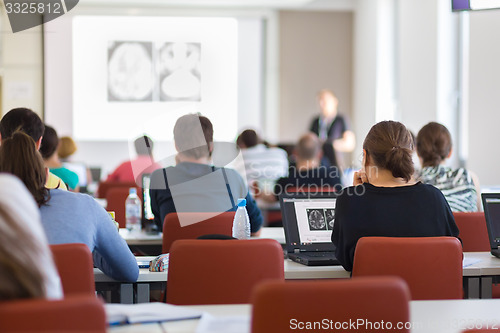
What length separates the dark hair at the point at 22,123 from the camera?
3439 millimetres

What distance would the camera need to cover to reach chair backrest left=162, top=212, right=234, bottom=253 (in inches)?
133

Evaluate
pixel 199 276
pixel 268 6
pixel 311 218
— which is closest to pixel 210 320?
pixel 199 276

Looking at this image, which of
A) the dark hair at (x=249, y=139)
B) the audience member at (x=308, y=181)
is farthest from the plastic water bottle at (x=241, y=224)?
the dark hair at (x=249, y=139)

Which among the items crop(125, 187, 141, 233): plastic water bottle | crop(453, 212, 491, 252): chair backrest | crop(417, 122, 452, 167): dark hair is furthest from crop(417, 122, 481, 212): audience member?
crop(125, 187, 141, 233): plastic water bottle

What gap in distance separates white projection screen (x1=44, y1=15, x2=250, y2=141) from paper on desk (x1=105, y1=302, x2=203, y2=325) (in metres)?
8.00

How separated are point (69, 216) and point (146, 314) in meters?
0.78

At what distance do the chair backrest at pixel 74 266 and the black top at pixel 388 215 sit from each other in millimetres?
1026

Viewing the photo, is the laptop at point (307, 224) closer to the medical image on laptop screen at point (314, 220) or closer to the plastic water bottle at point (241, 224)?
the medical image on laptop screen at point (314, 220)

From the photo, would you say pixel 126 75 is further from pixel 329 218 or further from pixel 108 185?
pixel 329 218

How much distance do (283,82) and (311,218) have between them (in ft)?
25.6

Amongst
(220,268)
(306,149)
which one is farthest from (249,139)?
(220,268)

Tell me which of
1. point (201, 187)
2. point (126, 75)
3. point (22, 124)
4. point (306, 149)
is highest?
point (126, 75)

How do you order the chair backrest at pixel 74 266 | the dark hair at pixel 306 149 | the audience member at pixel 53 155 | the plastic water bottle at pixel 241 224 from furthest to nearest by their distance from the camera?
the dark hair at pixel 306 149
the audience member at pixel 53 155
the plastic water bottle at pixel 241 224
the chair backrest at pixel 74 266

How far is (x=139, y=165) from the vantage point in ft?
20.5
